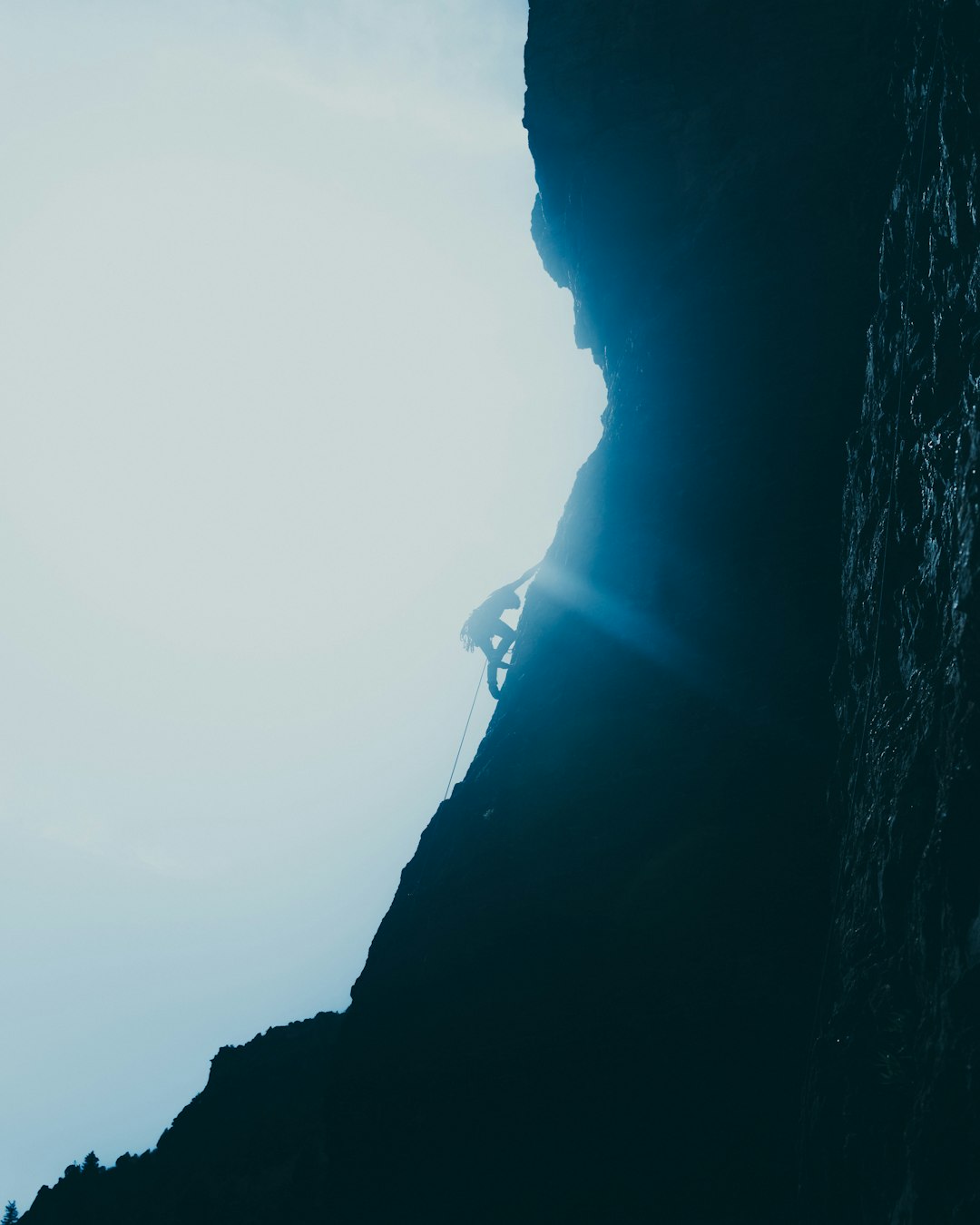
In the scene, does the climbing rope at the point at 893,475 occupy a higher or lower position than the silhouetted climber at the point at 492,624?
lower

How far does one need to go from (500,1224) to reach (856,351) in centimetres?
1434

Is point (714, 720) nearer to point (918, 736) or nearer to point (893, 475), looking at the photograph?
point (893, 475)

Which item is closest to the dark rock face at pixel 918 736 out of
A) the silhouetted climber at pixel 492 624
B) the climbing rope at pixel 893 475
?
the climbing rope at pixel 893 475

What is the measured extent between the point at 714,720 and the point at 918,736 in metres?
6.12

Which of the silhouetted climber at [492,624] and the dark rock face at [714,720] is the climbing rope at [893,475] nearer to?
the dark rock face at [714,720]

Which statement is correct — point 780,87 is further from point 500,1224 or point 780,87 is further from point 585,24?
point 500,1224

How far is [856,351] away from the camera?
1162 centimetres

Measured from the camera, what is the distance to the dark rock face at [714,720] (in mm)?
5543

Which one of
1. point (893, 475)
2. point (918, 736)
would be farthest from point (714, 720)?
point (918, 736)

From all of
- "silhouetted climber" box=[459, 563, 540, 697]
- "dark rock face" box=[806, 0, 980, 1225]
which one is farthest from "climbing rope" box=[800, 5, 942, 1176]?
"silhouetted climber" box=[459, 563, 540, 697]

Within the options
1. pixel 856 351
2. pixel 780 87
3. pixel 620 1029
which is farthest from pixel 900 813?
pixel 780 87

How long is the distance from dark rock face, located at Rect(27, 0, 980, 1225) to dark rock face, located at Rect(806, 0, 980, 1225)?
0.15 feet

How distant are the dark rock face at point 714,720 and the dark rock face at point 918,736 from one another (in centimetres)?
4

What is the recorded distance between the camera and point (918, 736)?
215 inches
